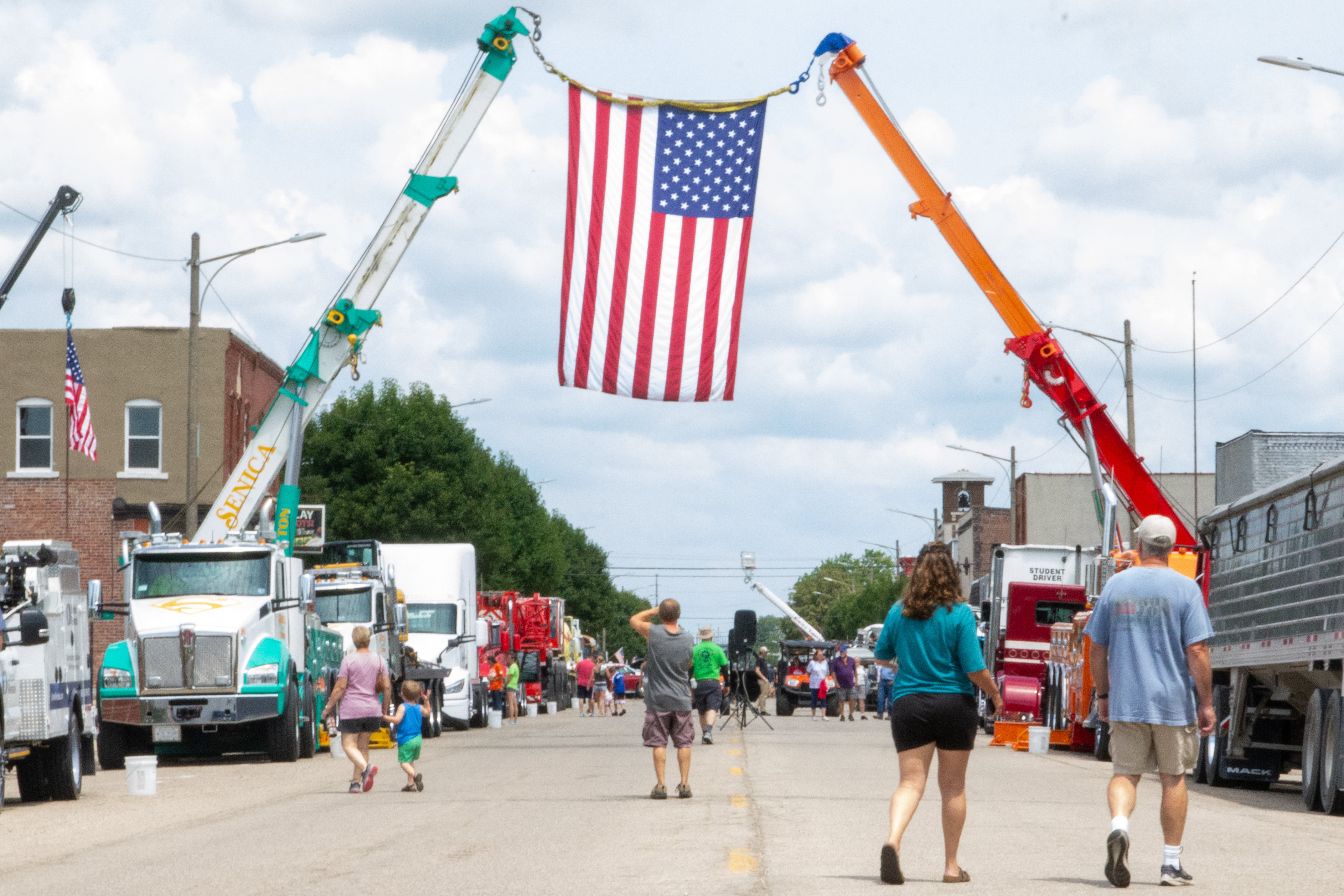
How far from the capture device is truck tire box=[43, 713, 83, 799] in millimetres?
17547

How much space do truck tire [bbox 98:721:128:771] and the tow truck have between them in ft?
0.06

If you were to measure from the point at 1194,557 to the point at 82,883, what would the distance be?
50.9ft

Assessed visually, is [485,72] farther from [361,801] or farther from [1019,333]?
[361,801]

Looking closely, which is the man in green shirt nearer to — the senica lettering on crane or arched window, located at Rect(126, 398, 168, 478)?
the senica lettering on crane

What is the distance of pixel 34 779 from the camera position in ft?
57.6

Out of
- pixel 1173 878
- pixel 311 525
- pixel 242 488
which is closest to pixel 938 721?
pixel 1173 878

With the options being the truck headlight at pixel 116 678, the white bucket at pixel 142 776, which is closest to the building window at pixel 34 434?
the truck headlight at pixel 116 678

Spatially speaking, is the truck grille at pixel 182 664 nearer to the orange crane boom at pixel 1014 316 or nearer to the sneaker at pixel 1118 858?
the orange crane boom at pixel 1014 316

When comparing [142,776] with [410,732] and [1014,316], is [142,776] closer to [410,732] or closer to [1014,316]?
[410,732]

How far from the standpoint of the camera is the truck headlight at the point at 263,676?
23.6 meters

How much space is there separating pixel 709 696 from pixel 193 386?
1043cm

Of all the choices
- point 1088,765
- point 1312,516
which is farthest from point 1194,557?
point 1312,516

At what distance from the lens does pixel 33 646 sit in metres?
16.6

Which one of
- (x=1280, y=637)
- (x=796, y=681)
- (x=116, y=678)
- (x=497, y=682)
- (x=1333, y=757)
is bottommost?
(x=796, y=681)
